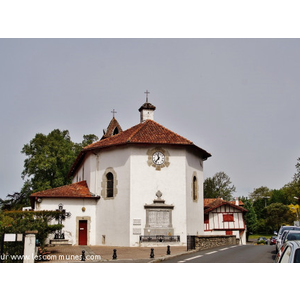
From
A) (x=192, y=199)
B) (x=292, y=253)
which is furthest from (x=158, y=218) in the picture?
(x=292, y=253)

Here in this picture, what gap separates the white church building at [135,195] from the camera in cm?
2852

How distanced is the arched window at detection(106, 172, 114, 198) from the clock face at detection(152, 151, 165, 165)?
3509 millimetres

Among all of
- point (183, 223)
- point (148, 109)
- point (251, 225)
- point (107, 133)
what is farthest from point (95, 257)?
point (251, 225)

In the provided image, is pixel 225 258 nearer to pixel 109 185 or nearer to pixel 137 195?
pixel 137 195

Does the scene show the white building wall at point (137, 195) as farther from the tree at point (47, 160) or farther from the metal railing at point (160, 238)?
the tree at point (47, 160)

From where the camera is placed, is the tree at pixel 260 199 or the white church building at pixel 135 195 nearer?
the white church building at pixel 135 195

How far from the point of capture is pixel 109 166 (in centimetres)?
3058

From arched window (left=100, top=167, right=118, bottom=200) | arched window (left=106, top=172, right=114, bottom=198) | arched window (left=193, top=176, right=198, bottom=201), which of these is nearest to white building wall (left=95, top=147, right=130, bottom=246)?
arched window (left=100, top=167, right=118, bottom=200)

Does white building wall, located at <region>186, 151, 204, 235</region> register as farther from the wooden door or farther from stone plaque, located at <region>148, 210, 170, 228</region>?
the wooden door

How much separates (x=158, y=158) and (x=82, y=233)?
8.00m

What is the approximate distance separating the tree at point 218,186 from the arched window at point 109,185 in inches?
1684

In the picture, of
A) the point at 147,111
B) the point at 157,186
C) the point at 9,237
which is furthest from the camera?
the point at 147,111

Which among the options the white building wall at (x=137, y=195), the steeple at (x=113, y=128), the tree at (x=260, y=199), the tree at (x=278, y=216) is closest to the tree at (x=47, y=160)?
the steeple at (x=113, y=128)

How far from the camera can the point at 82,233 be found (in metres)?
30.2
